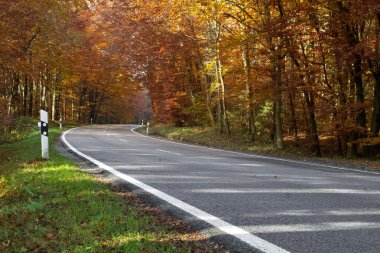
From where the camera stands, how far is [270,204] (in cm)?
531

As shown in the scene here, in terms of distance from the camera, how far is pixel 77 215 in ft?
15.3

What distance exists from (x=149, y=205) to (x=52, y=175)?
2.92 m

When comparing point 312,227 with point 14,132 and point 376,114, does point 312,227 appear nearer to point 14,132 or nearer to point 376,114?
point 376,114

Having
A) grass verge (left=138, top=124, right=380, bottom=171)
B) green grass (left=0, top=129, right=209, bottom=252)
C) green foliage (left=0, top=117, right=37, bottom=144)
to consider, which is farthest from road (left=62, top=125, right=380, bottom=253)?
green foliage (left=0, top=117, right=37, bottom=144)

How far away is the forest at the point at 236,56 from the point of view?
1430cm

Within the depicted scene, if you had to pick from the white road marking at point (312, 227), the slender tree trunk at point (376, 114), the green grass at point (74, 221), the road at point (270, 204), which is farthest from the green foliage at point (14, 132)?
the slender tree trunk at point (376, 114)

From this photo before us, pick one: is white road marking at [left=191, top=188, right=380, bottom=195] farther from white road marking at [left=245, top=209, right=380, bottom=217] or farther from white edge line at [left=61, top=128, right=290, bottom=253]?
white road marking at [left=245, top=209, right=380, bottom=217]

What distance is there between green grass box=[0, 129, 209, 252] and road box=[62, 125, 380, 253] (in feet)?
2.13

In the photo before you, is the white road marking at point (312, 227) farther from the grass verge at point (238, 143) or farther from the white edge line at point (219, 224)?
the grass verge at point (238, 143)

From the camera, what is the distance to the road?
379 centimetres

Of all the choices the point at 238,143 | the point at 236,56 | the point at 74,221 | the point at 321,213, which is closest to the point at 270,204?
the point at 321,213

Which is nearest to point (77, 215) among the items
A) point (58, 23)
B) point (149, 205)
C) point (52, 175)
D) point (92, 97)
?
point (149, 205)

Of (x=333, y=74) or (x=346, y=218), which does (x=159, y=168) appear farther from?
(x=333, y=74)

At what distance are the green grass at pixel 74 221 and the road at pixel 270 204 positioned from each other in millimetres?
648
